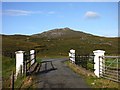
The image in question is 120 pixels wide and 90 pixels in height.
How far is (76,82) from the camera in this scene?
16219 millimetres

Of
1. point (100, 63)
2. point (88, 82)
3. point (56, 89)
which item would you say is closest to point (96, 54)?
point (100, 63)

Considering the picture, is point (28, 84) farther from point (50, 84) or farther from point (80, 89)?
point (80, 89)

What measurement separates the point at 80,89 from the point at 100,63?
436 cm

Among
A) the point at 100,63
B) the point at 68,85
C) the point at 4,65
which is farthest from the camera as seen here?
the point at 4,65

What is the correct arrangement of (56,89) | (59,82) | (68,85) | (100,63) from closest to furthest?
(56,89) → (68,85) → (59,82) → (100,63)

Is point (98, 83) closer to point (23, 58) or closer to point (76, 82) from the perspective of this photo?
point (76, 82)

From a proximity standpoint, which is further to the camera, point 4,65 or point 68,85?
point 4,65

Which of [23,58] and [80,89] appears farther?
[23,58]

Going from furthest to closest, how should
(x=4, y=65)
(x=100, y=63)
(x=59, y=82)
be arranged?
(x=4, y=65), (x=100, y=63), (x=59, y=82)

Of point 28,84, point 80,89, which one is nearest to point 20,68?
point 28,84

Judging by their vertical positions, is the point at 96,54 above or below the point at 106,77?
above

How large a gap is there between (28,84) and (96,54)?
461 centimetres

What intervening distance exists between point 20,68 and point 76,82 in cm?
386

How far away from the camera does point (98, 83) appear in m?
15.4
